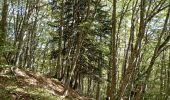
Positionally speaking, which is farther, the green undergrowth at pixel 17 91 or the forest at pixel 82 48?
the forest at pixel 82 48

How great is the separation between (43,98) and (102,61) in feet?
40.8

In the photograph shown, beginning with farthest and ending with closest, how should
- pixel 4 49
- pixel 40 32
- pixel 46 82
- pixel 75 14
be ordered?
1. pixel 40 32
2. pixel 75 14
3. pixel 46 82
4. pixel 4 49

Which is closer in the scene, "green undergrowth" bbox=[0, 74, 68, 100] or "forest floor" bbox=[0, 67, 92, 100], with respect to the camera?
"green undergrowth" bbox=[0, 74, 68, 100]

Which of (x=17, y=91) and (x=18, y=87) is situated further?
(x=18, y=87)

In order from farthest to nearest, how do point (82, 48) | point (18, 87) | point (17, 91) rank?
point (82, 48)
point (18, 87)
point (17, 91)

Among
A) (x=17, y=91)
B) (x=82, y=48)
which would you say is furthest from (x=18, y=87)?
(x=82, y=48)

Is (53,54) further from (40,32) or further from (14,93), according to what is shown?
(40,32)

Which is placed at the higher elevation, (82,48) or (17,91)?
(82,48)

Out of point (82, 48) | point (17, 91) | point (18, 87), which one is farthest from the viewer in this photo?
point (82, 48)

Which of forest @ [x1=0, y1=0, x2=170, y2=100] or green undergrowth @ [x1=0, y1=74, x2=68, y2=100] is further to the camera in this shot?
forest @ [x1=0, y1=0, x2=170, y2=100]

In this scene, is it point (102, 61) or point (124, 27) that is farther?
point (124, 27)

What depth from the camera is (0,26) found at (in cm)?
1319

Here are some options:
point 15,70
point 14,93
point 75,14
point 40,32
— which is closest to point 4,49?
point 14,93

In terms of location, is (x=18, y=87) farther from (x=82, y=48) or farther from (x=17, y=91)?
(x=82, y=48)
